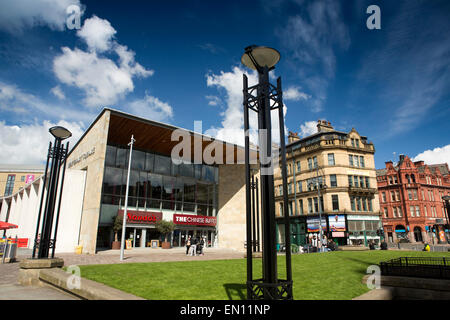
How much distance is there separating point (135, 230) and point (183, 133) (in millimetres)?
11334

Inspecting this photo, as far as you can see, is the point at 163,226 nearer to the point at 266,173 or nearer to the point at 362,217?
the point at 266,173

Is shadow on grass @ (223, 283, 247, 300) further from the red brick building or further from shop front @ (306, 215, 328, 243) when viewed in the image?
the red brick building

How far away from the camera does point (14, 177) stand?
8581cm

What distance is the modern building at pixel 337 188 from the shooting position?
41.9 metres

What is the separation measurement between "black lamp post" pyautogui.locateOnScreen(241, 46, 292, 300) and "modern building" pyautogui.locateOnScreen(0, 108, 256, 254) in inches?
854

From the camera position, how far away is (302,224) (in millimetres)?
46344

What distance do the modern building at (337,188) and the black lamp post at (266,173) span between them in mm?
36651

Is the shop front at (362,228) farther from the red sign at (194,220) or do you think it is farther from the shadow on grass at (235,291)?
the shadow on grass at (235,291)

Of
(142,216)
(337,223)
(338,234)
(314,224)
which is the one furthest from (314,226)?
(142,216)

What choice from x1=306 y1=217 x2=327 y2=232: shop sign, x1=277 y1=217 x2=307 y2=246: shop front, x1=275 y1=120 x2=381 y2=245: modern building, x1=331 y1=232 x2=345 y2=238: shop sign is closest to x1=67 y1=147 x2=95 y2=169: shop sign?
x1=275 y1=120 x2=381 y2=245: modern building

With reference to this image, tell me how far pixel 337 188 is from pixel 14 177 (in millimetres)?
90914

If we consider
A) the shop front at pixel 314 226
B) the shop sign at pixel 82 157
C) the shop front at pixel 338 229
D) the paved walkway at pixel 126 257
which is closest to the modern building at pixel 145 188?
the shop sign at pixel 82 157
